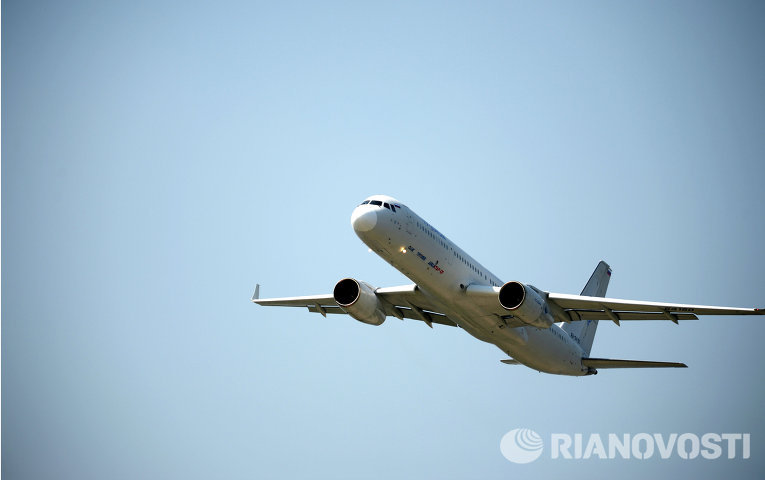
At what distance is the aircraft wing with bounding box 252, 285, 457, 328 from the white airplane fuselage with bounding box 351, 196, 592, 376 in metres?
1.42

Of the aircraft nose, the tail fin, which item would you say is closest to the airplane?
the aircraft nose

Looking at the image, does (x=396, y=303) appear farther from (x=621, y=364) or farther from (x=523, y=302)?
(x=621, y=364)

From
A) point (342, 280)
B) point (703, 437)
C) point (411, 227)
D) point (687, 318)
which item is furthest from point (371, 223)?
point (703, 437)

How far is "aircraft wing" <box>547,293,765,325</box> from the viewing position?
1470 inches

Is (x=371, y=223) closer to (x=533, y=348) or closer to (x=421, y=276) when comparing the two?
(x=421, y=276)

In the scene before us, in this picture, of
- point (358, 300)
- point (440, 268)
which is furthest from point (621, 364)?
point (358, 300)

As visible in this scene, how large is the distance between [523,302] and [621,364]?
10512 millimetres

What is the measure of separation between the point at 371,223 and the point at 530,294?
7491mm

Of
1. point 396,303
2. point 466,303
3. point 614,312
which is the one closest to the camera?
point 466,303

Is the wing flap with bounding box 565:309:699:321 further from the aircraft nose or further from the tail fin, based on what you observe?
the aircraft nose

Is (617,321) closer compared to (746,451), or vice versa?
(617,321)

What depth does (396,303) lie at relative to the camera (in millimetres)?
41812

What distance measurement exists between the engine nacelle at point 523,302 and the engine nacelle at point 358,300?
6457 mm

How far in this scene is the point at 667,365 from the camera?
135ft
